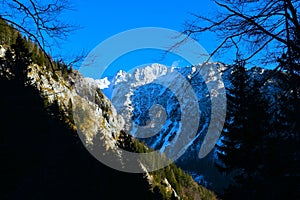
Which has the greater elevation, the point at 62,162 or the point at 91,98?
the point at 91,98

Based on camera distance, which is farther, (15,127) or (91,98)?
(91,98)

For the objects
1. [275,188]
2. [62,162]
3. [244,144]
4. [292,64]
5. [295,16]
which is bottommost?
[275,188]

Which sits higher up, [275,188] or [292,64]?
[292,64]

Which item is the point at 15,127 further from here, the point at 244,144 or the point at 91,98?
the point at 91,98

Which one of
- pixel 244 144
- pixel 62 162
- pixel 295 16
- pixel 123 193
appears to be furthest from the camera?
pixel 123 193

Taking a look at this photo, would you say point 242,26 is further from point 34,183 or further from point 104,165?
point 104,165

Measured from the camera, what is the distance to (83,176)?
36281 mm

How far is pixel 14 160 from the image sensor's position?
2005 cm

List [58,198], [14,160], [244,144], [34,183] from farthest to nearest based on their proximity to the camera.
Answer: [58,198]
[34,183]
[14,160]
[244,144]

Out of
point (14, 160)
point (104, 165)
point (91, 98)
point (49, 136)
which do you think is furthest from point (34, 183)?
point (91, 98)

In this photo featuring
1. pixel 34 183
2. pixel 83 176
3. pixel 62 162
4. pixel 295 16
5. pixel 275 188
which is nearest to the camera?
pixel 295 16

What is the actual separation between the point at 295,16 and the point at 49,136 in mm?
26392

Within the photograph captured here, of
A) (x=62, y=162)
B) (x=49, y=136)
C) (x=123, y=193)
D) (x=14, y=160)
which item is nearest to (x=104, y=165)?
(x=123, y=193)

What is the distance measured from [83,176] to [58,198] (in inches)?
366
